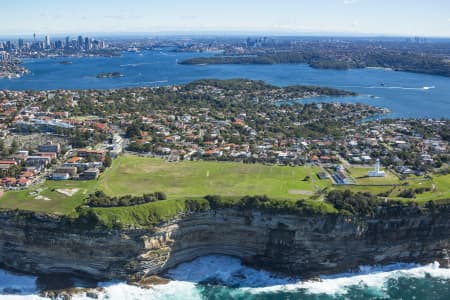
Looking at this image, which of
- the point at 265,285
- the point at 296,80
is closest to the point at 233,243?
the point at 265,285

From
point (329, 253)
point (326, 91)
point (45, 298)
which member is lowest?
point (45, 298)

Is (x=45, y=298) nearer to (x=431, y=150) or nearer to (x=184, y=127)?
(x=184, y=127)

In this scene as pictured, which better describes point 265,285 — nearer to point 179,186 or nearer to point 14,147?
point 179,186

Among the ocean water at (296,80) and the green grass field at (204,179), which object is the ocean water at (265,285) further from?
the ocean water at (296,80)

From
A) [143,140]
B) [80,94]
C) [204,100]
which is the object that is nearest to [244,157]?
[143,140]

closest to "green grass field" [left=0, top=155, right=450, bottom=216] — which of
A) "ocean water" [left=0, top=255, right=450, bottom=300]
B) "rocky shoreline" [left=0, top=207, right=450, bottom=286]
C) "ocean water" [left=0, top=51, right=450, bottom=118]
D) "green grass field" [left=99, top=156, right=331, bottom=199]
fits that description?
"green grass field" [left=99, top=156, right=331, bottom=199]

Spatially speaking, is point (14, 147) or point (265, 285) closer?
point (265, 285)

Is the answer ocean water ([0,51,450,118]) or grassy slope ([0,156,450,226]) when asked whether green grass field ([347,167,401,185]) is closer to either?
grassy slope ([0,156,450,226])
